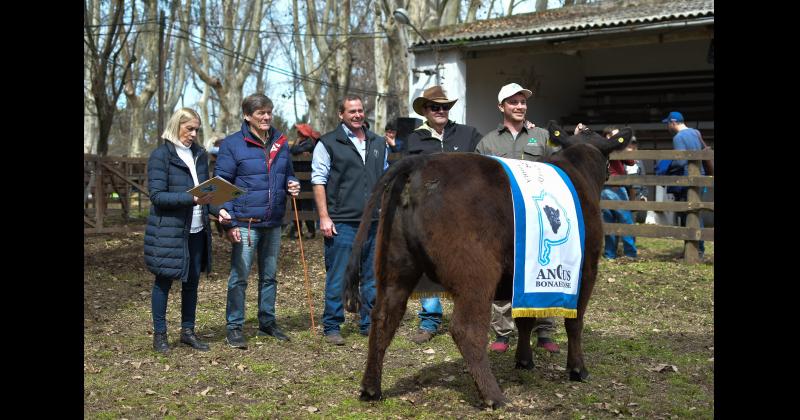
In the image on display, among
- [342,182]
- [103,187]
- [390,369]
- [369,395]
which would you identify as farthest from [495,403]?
[103,187]

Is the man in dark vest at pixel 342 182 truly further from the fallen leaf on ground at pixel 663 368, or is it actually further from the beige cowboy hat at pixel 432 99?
the fallen leaf on ground at pixel 663 368

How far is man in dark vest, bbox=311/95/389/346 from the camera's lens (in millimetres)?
7138

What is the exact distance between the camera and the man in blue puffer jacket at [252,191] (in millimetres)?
6938

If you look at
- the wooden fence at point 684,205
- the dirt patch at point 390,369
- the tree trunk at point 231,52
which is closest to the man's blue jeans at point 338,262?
the dirt patch at point 390,369

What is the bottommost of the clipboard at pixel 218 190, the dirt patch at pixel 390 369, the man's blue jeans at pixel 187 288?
the dirt patch at pixel 390 369

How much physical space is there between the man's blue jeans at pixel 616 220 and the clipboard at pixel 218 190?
24.1 ft

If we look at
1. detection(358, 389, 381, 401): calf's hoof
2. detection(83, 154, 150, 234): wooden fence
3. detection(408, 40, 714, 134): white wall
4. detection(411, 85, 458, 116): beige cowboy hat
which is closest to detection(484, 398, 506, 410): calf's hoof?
detection(358, 389, 381, 401): calf's hoof

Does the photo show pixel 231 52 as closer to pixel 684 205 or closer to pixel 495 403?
pixel 684 205

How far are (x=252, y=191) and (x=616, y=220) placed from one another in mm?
7632

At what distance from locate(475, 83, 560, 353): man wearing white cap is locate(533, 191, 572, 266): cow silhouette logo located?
1.38 metres

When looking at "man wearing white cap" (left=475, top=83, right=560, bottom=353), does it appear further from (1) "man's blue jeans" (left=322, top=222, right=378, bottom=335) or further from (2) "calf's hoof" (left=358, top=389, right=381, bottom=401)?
(2) "calf's hoof" (left=358, top=389, right=381, bottom=401)

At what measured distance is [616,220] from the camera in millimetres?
12961

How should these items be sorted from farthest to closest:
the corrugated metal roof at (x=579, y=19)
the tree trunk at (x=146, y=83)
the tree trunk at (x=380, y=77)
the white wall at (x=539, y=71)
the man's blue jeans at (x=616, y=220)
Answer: the tree trunk at (x=380, y=77) < the tree trunk at (x=146, y=83) < the white wall at (x=539, y=71) < the corrugated metal roof at (x=579, y=19) < the man's blue jeans at (x=616, y=220)
